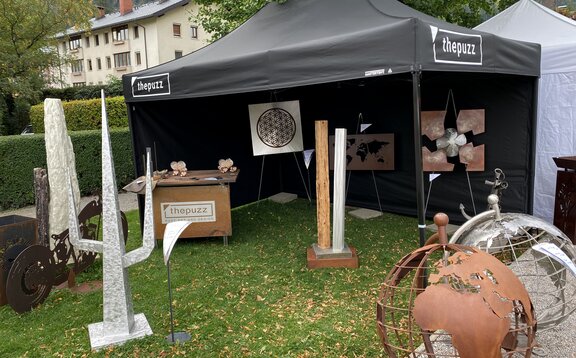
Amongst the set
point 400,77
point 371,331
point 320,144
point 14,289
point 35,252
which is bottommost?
point 371,331

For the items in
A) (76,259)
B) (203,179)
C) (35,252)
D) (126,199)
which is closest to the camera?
(35,252)

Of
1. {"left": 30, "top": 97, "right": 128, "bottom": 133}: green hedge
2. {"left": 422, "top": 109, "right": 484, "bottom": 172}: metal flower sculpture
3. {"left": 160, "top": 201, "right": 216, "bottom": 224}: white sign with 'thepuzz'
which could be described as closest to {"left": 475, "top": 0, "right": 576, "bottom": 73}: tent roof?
{"left": 422, "top": 109, "right": 484, "bottom": 172}: metal flower sculpture

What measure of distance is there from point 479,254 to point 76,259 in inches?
144

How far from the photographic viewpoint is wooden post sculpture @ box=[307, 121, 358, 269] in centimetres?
449

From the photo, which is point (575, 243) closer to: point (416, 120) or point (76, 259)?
point (416, 120)

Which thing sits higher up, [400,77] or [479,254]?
[400,77]

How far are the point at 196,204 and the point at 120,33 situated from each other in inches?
1394

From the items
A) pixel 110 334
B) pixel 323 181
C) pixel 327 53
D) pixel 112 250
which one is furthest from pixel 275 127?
pixel 110 334

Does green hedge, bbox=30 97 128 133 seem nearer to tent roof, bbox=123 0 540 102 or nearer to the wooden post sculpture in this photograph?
tent roof, bbox=123 0 540 102

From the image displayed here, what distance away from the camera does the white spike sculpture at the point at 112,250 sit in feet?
10.1

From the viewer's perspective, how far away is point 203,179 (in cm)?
548

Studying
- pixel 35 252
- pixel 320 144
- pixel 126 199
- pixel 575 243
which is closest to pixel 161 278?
pixel 35 252

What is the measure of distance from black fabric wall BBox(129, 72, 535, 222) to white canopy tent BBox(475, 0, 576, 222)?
0.34m

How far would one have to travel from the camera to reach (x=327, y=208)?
4.71 metres
